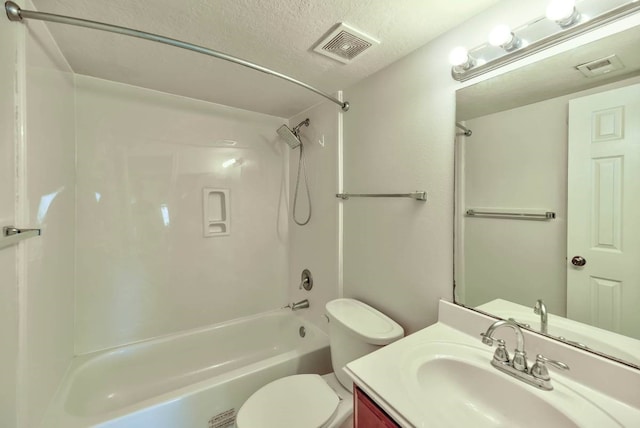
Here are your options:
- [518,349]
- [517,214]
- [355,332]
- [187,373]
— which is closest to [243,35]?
[517,214]

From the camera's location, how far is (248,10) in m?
1.04

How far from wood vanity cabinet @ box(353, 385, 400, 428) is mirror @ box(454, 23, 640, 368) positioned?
617 millimetres

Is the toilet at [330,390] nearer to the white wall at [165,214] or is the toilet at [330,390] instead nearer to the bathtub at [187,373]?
the bathtub at [187,373]

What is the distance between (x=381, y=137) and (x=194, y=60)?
116 centimetres

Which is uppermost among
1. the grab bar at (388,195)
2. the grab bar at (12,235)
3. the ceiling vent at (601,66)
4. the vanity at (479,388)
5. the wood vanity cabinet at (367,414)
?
the ceiling vent at (601,66)

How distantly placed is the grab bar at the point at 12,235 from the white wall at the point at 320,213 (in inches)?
59.1

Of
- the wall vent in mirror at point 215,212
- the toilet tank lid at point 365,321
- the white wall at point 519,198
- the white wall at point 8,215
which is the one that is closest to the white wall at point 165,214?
the wall vent in mirror at point 215,212

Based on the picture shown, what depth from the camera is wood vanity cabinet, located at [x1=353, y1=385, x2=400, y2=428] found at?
0.74 meters

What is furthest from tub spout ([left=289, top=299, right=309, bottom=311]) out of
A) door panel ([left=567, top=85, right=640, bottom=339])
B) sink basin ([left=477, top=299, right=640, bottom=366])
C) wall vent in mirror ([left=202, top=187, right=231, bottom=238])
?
door panel ([left=567, top=85, right=640, bottom=339])

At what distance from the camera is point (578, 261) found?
858mm

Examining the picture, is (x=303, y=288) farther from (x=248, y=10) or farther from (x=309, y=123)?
(x=248, y=10)

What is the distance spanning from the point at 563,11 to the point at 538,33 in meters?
0.09

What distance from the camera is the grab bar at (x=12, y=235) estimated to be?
83cm

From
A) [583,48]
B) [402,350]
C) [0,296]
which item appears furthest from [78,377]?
[583,48]
